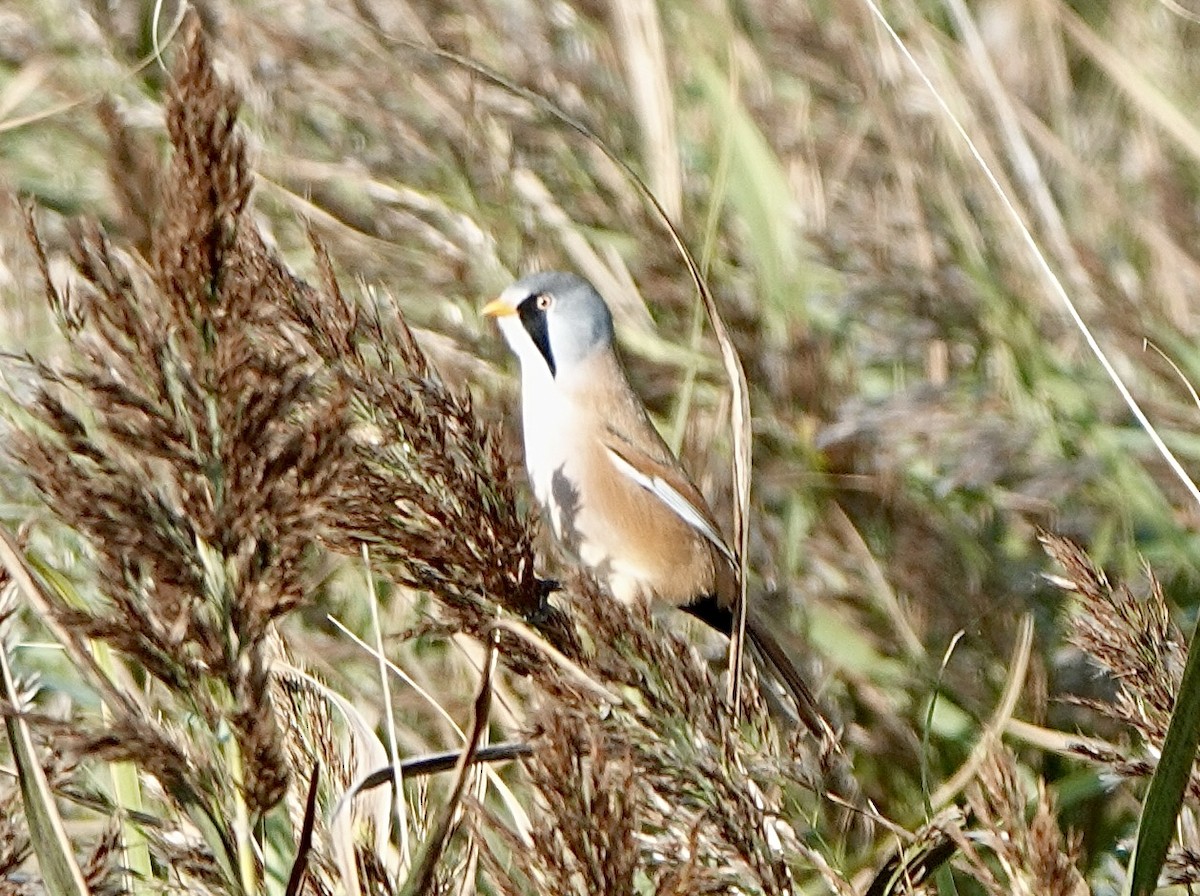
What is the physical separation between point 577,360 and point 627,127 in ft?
1.59

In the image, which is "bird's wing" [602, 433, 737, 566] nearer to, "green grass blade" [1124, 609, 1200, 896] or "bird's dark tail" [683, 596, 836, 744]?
"bird's dark tail" [683, 596, 836, 744]

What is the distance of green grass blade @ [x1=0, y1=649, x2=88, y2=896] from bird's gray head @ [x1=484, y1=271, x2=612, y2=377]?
164 centimetres

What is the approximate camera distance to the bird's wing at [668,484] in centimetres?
287

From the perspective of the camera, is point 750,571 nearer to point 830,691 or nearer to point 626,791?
point 830,691

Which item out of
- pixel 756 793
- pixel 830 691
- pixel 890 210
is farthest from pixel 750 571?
pixel 756 793

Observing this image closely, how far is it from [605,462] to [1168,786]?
1915 mm

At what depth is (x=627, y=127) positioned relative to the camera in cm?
321

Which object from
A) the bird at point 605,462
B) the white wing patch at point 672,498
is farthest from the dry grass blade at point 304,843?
the bird at point 605,462

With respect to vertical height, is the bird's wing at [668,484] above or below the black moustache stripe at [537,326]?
below

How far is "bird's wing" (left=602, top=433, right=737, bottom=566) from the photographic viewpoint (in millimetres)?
2871

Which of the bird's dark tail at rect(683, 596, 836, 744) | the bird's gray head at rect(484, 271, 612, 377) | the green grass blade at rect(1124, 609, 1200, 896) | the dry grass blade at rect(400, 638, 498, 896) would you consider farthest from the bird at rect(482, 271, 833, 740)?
the green grass blade at rect(1124, 609, 1200, 896)

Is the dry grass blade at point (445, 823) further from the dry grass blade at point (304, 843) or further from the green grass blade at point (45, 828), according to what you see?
the green grass blade at point (45, 828)

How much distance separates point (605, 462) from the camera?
10.3 ft

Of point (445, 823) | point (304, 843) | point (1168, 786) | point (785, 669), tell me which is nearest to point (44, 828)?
point (304, 843)
